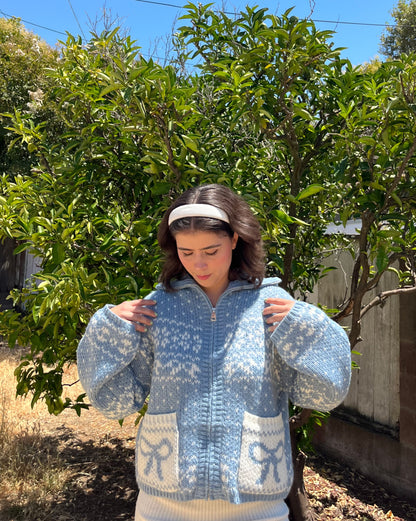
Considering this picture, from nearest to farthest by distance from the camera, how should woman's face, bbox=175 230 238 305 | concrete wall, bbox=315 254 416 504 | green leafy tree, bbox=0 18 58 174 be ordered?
woman's face, bbox=175 230 238 305 < concrete wall, bbox=315 254 416 504 < green leafy tree, bbox=0 18 58 174

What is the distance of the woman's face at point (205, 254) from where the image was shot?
1467mm

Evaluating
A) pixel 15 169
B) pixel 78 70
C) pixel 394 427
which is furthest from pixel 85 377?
pixel 15 169

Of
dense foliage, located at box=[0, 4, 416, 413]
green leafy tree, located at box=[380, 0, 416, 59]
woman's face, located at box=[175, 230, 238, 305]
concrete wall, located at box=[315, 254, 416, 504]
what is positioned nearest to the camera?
woman's face, located at box=[175, 230, 238, 305]

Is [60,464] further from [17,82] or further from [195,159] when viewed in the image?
[17,82]

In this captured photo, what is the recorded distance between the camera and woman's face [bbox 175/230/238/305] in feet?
4.81

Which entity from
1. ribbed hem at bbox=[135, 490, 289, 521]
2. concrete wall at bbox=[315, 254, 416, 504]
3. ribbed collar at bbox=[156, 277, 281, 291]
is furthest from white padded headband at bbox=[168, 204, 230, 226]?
concrete wall at bbox=[315, 254, 416, 504]

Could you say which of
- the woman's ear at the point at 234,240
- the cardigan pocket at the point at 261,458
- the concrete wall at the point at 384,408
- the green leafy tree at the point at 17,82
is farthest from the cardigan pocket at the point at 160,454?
the green leafy tree at the point at 17,82

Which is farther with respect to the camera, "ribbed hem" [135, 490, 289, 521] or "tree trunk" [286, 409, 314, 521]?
"tree trunk" [286, 409, 314, 521]

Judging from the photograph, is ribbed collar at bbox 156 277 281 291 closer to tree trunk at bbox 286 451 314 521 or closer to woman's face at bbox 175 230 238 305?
woman's face at bbox 175 230 238 305

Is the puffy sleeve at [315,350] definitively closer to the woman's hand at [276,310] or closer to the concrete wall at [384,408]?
the woman's hand at [276,310]

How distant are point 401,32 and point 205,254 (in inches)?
682

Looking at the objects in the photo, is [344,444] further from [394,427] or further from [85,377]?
[85,377]

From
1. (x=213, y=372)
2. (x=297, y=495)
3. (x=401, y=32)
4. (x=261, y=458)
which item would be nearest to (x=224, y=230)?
(x=213, y=372)

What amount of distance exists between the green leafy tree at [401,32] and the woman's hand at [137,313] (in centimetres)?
1626
